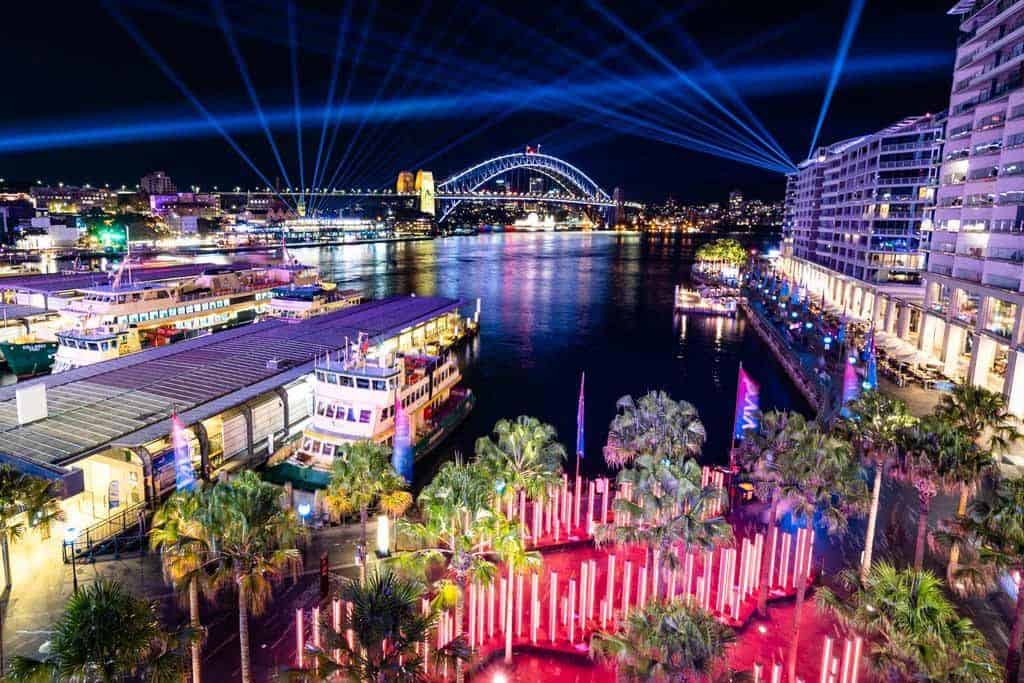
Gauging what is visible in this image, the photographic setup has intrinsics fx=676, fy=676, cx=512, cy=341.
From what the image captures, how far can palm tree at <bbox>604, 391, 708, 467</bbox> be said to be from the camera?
20.0 meters

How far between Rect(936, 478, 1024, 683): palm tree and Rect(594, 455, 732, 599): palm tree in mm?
4185

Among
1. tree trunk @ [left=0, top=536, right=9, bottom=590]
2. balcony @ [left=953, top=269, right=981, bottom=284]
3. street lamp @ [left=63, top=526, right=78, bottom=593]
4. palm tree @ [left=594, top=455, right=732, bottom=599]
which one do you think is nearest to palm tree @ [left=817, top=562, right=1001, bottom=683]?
palm tree @ [left=594, top=455, right=732, bottom=599]

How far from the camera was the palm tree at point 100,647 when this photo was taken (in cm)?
910

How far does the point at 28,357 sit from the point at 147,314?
7727 mm

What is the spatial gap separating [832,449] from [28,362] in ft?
165

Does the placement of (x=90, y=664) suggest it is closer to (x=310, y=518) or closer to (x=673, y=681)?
(x=673, y=681)

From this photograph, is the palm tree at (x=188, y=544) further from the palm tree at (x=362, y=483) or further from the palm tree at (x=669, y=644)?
the palm tree at (x=669, y=644)

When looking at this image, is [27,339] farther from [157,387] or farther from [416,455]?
[416,455]

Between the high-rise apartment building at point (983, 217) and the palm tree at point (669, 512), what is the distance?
24468 millimetres

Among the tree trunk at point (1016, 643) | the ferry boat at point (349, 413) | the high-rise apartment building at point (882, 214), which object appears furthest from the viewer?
the high-rise apartment building at point (882, 214)

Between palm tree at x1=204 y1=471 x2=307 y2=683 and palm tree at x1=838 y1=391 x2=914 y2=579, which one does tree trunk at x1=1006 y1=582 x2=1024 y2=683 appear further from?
palm tree at x1=204 y1=471 x2=307 y2=683

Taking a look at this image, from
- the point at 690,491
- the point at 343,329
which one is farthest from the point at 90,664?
the point at 343,329

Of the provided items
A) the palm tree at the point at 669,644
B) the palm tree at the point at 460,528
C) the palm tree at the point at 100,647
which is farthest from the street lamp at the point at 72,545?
the palm tree at the point at 669,644

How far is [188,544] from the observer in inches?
447
